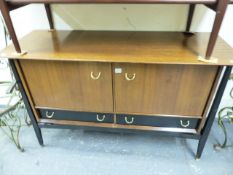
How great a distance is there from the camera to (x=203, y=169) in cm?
127

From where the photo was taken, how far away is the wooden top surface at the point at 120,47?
93cm

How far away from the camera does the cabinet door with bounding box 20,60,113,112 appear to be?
101 centimetres

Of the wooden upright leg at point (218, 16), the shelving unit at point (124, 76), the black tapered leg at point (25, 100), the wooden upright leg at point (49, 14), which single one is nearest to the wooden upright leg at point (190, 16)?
the shelving unit at point (124, 76)

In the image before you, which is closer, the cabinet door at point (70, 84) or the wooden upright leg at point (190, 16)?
the cabinet door at point (70, 84)

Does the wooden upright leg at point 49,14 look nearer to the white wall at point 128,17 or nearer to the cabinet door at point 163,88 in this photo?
the white wall at point 128,17

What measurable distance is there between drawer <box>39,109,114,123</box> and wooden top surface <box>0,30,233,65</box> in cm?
42

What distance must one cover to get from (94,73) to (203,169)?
1012 millimetres

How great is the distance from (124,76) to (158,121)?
40 cm

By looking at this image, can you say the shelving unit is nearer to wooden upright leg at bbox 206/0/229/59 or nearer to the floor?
wooden upright leg at bbox 206/0/229/59

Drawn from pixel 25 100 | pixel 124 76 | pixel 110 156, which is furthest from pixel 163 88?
pixel 25 100

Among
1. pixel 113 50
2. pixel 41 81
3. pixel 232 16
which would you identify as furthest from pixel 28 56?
pixel 232 16

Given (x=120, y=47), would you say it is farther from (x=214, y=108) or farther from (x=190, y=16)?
(x=214, y=108)

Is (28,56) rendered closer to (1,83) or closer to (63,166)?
(63,166)

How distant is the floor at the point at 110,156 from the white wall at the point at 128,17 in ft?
2.81
